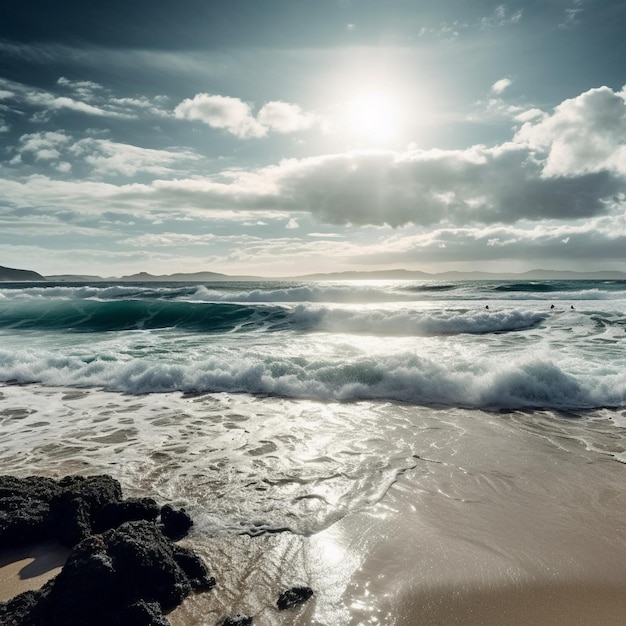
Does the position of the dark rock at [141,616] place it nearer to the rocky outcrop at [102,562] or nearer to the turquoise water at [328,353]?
the rocky outcrop at [102,562]

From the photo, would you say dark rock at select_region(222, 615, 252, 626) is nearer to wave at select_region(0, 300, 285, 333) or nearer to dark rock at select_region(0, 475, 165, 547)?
dark rock at select_region(0, 475, 165, 547)

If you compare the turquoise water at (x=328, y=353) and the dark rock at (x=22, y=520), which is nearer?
the dark rock at (x=22, y=520)

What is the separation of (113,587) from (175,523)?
3.91ft

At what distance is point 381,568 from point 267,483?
1908 mm

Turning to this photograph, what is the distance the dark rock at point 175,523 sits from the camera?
4062 mm

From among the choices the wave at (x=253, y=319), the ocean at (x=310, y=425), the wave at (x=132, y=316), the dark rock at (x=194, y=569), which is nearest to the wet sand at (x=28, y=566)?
the dark rock at (x=194, y=569)

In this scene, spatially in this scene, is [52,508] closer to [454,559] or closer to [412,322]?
[454,559]

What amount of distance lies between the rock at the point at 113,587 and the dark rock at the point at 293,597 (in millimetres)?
631

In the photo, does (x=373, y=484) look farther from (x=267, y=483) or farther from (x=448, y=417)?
(x=448, y=417)

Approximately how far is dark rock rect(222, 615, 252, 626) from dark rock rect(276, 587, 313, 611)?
268mm

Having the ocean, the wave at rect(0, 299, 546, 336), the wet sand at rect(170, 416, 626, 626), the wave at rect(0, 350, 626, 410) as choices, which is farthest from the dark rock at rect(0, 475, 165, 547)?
the wave at rect(0, 299, 546, 336)

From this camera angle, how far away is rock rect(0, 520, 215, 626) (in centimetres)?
281

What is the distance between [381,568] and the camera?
142 inches

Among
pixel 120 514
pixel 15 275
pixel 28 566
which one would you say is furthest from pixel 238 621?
pixel 15 275
